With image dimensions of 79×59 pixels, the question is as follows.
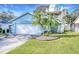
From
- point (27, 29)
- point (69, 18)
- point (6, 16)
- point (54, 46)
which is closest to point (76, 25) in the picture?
point (69, 18)

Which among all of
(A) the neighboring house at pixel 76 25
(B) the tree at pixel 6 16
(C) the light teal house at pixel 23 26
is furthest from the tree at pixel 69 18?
(B) the tree at pixel 6 16

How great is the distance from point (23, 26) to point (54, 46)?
323 millimetres

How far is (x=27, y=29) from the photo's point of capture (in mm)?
1638

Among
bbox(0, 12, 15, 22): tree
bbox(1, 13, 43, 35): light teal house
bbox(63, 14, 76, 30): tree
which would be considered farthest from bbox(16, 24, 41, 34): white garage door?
bbox(63, 14, 76, 30): tree

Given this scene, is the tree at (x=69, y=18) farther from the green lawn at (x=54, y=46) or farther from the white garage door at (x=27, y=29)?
the white garage door at (x=27, y=29)

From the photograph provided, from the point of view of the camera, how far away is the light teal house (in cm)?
163

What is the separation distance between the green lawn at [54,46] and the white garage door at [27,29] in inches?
3.1

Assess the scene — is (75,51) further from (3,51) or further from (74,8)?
(3,51)

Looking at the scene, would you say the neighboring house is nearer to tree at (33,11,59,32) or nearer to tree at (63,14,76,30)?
tree at (63,14,76,30)

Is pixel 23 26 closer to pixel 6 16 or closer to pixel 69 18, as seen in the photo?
pixel 6 16

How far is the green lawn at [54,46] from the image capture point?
5.25 feet
